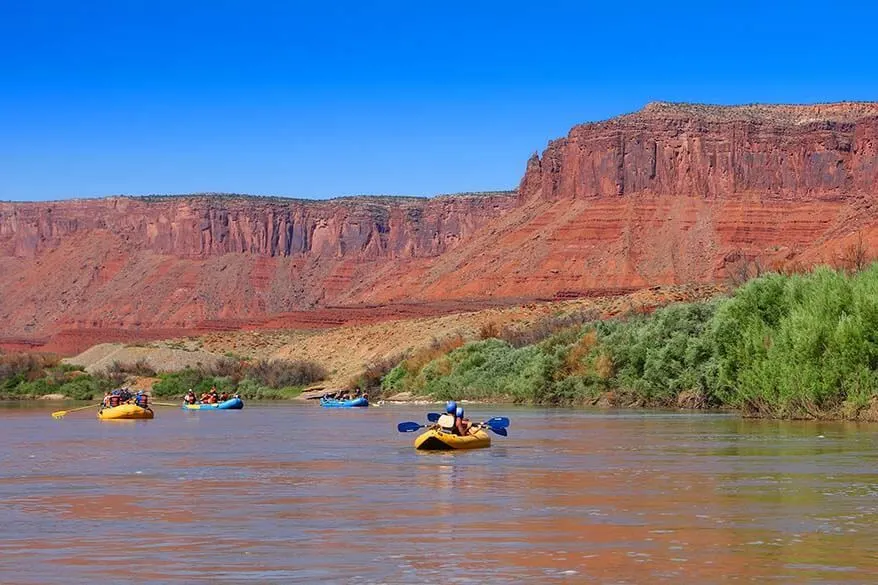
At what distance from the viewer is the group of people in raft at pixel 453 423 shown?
1407 inches

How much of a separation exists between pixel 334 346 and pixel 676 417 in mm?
60072

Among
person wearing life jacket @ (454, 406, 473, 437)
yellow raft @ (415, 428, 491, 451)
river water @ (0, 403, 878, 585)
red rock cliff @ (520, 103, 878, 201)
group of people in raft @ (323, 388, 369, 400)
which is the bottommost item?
river water @ (0, 403, 878, 585)

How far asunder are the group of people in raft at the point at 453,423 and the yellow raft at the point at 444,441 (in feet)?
0.80

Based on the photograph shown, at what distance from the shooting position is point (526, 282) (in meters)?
146

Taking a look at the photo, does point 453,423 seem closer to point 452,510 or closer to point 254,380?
point 452,510

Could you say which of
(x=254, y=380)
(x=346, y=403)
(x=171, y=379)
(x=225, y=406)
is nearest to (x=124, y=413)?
(x=225, y=406)

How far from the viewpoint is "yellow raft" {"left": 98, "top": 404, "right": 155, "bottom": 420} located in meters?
58.2

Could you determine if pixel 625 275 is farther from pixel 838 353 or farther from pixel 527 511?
pixel 527 511

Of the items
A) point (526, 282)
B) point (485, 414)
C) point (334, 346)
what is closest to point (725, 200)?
point (526, 282)

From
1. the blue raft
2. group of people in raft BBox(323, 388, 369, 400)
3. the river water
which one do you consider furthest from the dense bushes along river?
the blue raft

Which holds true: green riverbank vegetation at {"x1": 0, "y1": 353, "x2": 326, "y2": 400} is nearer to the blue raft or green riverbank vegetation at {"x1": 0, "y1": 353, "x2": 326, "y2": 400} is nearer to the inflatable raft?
the blue raft

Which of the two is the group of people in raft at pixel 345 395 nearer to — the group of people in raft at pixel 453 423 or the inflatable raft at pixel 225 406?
the inflatable raft at pixel 225 406

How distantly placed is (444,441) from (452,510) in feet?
41.5

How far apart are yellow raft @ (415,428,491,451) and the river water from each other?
1.48 feet
